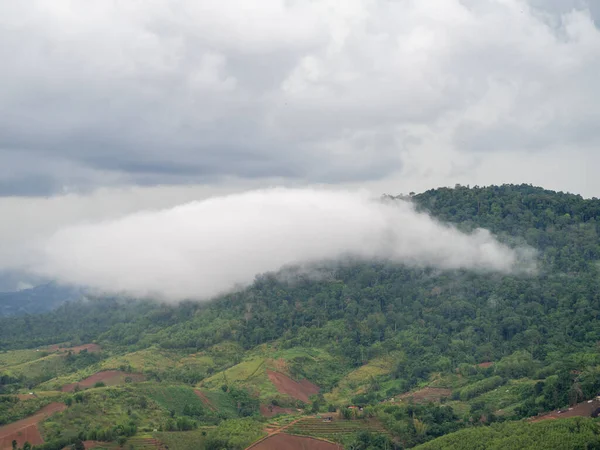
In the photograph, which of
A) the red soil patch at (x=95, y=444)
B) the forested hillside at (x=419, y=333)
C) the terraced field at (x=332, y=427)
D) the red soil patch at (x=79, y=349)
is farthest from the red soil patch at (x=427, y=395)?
the red soil patch at (x=79, y=349)

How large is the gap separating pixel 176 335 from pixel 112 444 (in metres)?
77.2

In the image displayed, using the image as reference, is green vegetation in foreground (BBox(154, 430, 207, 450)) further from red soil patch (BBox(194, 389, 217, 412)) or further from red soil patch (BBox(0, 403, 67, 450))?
red soil patch (BBox(194, 389, 217, 412))

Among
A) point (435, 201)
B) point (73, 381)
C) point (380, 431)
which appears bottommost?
point (380, 431)

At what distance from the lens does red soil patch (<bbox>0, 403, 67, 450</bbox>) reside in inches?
3274

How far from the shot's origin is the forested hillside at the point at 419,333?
10225cm

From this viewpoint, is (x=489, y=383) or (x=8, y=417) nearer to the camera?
(x=8, y=417)

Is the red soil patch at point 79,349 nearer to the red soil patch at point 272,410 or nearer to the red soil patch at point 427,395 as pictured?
the red soil patch at point 272,410

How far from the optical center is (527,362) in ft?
379

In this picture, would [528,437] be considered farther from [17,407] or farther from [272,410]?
[17,407]

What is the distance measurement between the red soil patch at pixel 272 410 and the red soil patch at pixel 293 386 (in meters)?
7.30

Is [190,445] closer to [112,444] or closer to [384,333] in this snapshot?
[112,444]

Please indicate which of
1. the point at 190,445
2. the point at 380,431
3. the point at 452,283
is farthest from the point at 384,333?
the point at 190,445

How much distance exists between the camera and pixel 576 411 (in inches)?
3280

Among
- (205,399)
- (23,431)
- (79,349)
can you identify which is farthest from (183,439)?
(79,349)
